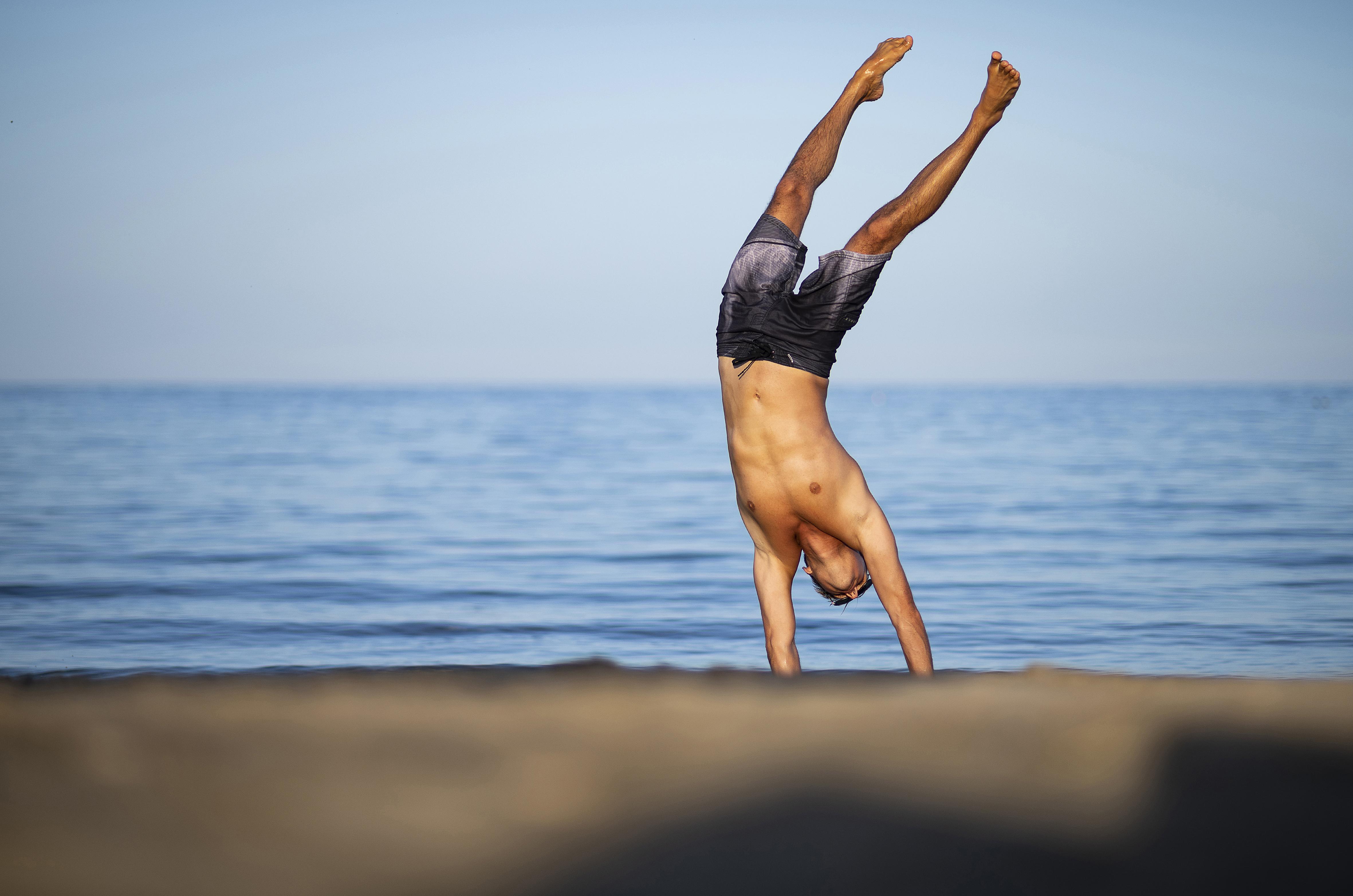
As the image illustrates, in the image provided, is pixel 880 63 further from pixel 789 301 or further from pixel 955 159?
pixel 789 301

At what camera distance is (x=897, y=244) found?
4016mm

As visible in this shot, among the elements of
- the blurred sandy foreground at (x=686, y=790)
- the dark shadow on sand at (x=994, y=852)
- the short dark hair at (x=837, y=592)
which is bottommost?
the dark shadow on sand at (x=994, y=852)

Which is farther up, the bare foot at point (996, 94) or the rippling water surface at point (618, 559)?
the bare foot at point (996, 94)

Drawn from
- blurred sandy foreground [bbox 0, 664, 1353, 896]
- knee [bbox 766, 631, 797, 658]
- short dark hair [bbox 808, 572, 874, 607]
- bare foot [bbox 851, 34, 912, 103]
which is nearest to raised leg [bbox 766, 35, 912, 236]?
bare foot [bbox 851, 34, 912, 103]

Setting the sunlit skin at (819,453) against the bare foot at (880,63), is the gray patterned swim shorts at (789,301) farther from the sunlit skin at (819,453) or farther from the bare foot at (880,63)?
the bare foot at (880,63)

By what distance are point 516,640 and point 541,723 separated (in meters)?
4.03

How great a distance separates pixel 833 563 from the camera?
423 cm

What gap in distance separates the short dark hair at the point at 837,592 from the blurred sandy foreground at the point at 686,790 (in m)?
0.68

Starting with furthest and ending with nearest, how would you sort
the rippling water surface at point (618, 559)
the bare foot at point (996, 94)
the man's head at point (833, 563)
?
the rippling water surface at point (618, 559) → the man's head at point (833, 563) → the bare foot at point (996, 94)

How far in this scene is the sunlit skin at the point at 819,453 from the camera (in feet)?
12.9

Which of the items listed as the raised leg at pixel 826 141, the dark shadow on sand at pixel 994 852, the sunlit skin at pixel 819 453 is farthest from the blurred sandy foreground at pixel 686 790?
the raised leg at pixel 826 141

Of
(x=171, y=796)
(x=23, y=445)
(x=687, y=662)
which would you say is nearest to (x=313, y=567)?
(x=687, y=662)

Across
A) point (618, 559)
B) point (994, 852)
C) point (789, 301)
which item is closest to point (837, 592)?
point (789, 301)

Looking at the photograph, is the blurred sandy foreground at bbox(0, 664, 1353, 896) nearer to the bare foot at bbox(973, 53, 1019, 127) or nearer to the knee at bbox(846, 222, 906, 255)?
the knee at bbox(846, 222, 906, 255)
